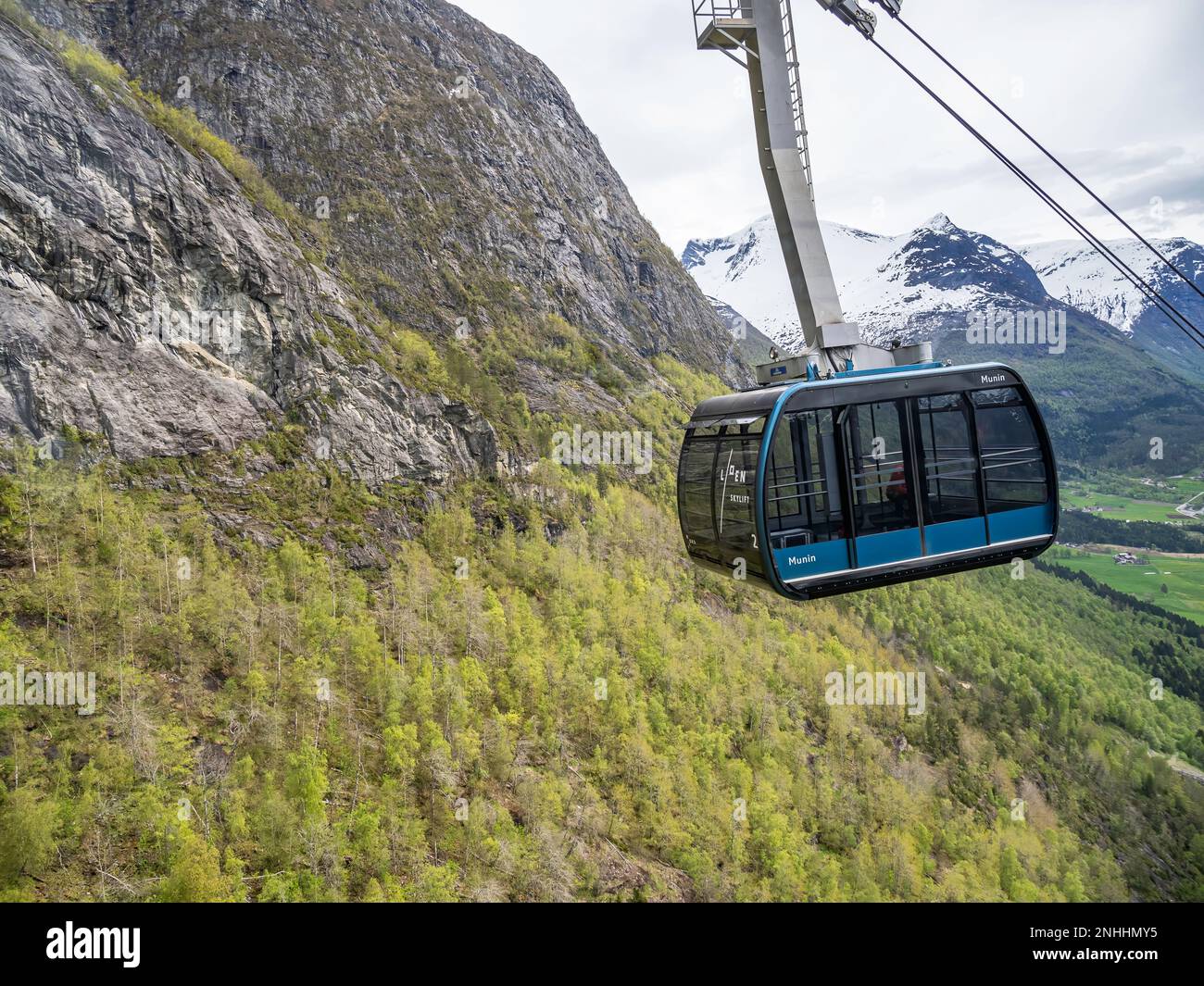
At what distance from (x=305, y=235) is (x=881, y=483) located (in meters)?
44.0

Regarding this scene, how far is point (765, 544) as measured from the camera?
29.5 ft

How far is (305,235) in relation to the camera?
144 ft

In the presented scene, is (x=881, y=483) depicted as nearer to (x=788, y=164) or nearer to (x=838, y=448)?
(x=838, y=448)

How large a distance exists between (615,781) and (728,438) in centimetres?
3099

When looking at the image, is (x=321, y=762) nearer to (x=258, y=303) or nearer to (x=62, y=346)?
(x=62, y=346)

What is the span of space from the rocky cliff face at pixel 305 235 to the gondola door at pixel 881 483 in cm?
2727

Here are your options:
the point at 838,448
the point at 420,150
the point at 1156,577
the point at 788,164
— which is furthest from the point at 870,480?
the point at 1156,577

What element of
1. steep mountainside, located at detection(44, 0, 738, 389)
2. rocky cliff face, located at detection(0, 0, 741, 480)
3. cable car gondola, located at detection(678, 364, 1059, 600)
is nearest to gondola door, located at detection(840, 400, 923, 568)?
cable car gondola, located at detection(678, 364, 1059, 600)

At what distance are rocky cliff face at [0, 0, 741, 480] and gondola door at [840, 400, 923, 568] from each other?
2727 cm

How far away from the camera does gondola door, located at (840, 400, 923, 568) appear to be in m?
9.66

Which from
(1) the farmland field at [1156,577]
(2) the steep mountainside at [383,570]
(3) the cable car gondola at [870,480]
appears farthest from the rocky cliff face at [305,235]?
(1) the farmland field at [1156,577]

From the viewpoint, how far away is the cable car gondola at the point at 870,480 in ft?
30.4

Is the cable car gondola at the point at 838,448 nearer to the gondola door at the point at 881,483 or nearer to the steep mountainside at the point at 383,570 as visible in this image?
the gondola door at the point at 881,483

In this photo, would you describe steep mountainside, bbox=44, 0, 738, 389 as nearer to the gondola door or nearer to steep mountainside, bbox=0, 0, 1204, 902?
steep mountainside, bbox=0, 0, 1204, 902
